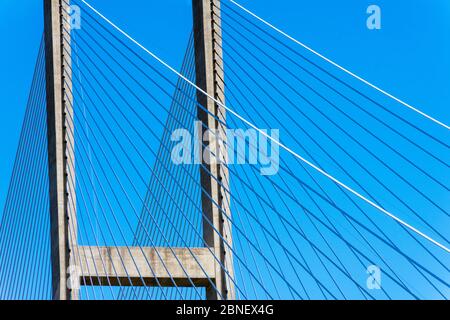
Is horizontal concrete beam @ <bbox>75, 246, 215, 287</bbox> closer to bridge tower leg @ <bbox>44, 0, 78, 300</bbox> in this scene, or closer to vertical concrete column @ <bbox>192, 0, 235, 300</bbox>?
vertical concrete column @ <bbox>192, 0, 235, 300</bbox>

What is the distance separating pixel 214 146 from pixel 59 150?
1.71m

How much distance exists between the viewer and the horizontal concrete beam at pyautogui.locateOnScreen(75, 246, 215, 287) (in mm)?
16500

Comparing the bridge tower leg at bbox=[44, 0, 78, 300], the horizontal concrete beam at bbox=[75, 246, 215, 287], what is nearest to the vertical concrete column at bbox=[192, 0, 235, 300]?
the horizontal concrete beam at bbox=[75, 246, 215, 287]

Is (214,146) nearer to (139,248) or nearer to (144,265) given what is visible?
(139,248)

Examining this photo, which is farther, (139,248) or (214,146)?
(214,146)

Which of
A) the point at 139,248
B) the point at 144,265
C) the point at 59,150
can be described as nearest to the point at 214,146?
the point at 139,248

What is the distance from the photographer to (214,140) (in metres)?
17.0

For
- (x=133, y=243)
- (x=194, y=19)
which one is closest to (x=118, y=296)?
(x=133, y=243)

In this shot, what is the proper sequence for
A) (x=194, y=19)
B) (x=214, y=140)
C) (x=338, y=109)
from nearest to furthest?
(x=338, y=109), (x=214, y=140), (x=194, y=19)

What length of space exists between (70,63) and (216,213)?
2459 mm

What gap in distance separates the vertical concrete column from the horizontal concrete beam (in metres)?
0.17

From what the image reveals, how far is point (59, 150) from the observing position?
1684cm

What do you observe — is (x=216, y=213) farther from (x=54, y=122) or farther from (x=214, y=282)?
(x=54, y=122)
